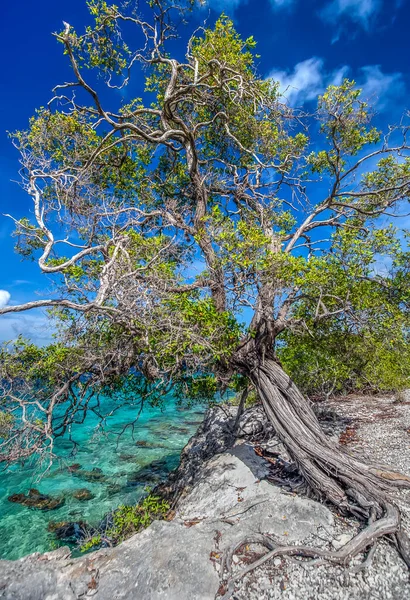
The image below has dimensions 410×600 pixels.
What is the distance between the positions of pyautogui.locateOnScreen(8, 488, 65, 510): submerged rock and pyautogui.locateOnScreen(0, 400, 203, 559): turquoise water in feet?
0.62

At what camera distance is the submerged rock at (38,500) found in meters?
12.0

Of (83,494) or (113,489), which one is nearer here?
(83,494)

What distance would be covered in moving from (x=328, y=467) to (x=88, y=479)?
11.9m

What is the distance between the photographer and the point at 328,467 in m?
6.18

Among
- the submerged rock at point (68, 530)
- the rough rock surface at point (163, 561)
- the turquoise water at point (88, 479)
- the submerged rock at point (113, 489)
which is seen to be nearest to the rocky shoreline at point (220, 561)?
the rough rock surface at point (163, 561)

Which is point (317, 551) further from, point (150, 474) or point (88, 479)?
point (88, 479)

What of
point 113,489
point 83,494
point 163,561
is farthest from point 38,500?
point 163,561

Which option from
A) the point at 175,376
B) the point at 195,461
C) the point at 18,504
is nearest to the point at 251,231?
the point at 175,376

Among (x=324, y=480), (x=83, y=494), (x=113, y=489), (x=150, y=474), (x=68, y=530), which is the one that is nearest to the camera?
(x=324, y=480)

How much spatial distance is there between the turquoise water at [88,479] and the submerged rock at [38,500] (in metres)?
0.19

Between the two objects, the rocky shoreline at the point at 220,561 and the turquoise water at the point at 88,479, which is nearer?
the rocky shoreline at the point at 220,561

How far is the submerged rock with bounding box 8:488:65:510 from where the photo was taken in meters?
12.0

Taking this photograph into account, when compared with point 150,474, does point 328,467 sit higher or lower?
higher

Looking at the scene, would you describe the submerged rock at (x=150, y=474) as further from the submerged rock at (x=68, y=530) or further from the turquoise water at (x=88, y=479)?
the submerged rock at (x=68, y=530)
